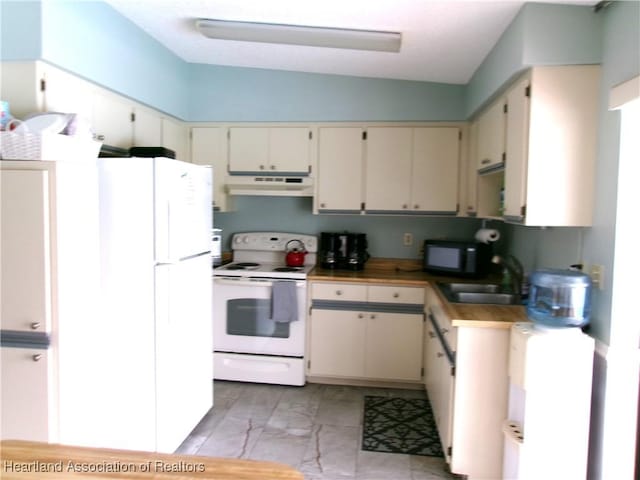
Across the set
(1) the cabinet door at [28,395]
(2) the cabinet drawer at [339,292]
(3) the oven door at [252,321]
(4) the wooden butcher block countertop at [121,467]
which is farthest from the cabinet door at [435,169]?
(4) the wooden butcher block countertop at [121,467]

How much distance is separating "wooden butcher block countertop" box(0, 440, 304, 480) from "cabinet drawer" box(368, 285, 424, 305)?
2401 millimetres

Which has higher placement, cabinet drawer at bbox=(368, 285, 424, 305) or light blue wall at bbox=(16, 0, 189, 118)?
light blue wall at bbox=(16, 0, 189, 118)

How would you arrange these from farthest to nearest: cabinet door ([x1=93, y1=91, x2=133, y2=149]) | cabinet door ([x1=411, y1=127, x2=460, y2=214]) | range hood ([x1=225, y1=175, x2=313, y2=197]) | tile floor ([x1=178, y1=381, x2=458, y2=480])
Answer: range hood ([x1=225, y1=175, x2=313, y2=197]) → cabinet door ([x1=411, y1=127, x2=460, y2=214]) → cabinet door ([x1=93, y1=91, x2=133, y2=149]) → tile floor ([x1=178, y1=381, x2=458, y2=480])

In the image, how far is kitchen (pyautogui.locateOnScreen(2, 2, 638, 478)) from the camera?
1.98 metres

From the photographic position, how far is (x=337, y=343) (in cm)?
339

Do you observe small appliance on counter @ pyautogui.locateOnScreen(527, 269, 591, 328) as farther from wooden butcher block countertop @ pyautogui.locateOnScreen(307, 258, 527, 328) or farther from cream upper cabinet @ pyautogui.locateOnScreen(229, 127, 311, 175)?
cream upper cabinet @ pyautogui.locateOnScreen(229, 127, 311, 175)

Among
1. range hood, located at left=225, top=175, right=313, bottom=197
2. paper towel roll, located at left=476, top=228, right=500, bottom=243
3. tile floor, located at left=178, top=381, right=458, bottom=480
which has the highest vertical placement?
range hood, located at left=225, top=175, right=313, bottom=197

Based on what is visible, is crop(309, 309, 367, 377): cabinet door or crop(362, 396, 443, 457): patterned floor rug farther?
crop(309, 309, 367, 377): cabinet door

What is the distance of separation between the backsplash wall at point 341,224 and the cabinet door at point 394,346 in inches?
29.7

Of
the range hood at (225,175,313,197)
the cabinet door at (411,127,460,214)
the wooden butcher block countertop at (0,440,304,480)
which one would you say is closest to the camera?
the wooden butcher block countertop at (0,440,304,480)

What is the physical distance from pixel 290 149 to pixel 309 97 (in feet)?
1.54

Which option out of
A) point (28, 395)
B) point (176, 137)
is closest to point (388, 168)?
point (176, 137)

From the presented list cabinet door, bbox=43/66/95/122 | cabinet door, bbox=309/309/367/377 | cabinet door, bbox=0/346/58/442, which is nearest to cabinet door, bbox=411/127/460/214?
cabinet door, bbox=309/309/367/377

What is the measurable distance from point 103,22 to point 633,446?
3.47 metres
